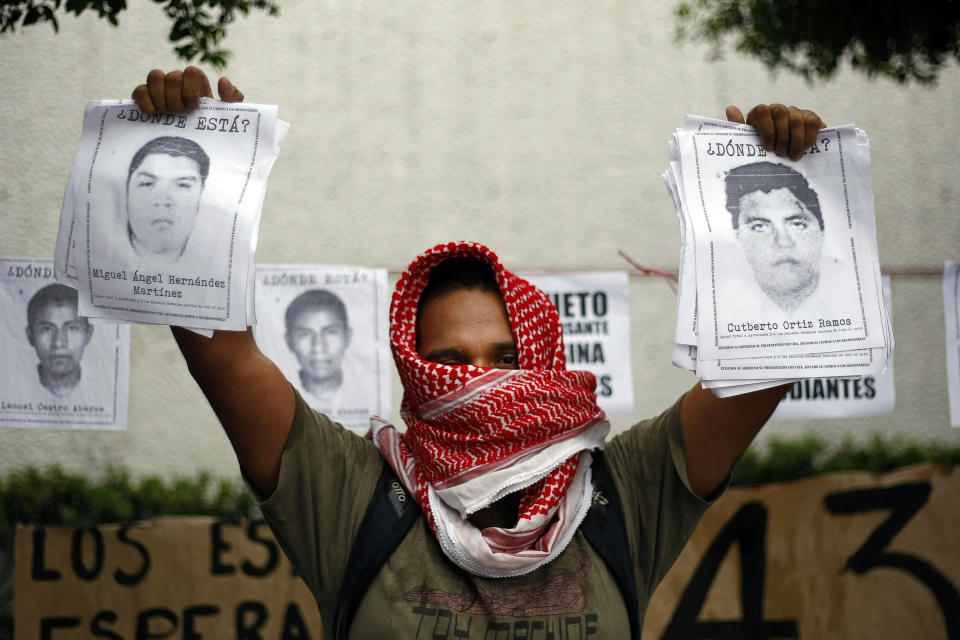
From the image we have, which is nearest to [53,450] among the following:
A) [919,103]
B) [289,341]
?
[289,341]

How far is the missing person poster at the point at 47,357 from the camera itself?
10.9 feet

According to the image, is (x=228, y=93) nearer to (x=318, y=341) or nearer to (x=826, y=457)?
(x=318, y=341)

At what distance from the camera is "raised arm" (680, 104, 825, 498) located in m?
1.66

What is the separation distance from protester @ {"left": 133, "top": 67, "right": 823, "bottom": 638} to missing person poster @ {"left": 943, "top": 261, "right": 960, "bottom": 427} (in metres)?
2.51

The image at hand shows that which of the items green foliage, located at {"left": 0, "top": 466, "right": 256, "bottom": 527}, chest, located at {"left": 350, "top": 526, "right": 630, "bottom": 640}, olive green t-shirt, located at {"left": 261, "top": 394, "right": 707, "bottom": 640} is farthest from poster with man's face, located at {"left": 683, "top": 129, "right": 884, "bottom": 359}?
green foliage, located at {"left": 0, "top": 466, "right": 256, "bottom": 527}

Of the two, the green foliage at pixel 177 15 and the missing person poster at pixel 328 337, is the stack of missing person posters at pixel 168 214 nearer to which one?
the green foliage at pixel 177 15

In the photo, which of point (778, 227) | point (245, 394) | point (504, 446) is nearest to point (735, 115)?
point (778, 227)

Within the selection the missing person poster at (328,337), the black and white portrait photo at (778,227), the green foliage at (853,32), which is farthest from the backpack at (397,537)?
the missing person poster at (328,337)

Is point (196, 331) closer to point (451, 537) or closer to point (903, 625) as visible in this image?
point (451, 537)

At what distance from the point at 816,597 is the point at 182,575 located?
2.38 meters

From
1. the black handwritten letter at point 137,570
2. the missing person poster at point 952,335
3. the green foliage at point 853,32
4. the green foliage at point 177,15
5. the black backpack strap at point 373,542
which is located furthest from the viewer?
the missing person poster at point 952,335

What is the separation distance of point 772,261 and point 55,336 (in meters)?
2.68

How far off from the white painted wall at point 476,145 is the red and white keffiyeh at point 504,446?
Answer: 177cm

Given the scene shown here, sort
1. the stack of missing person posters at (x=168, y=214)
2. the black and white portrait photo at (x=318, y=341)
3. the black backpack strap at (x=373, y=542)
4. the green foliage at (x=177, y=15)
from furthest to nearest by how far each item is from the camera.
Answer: the black and white portrait photo at (x=318, y=341) < the green foliage at (x=177, y=15) < the black backpack strap at (x=373, y=542) < the stack of missing person posters at (x=168, y=214)
